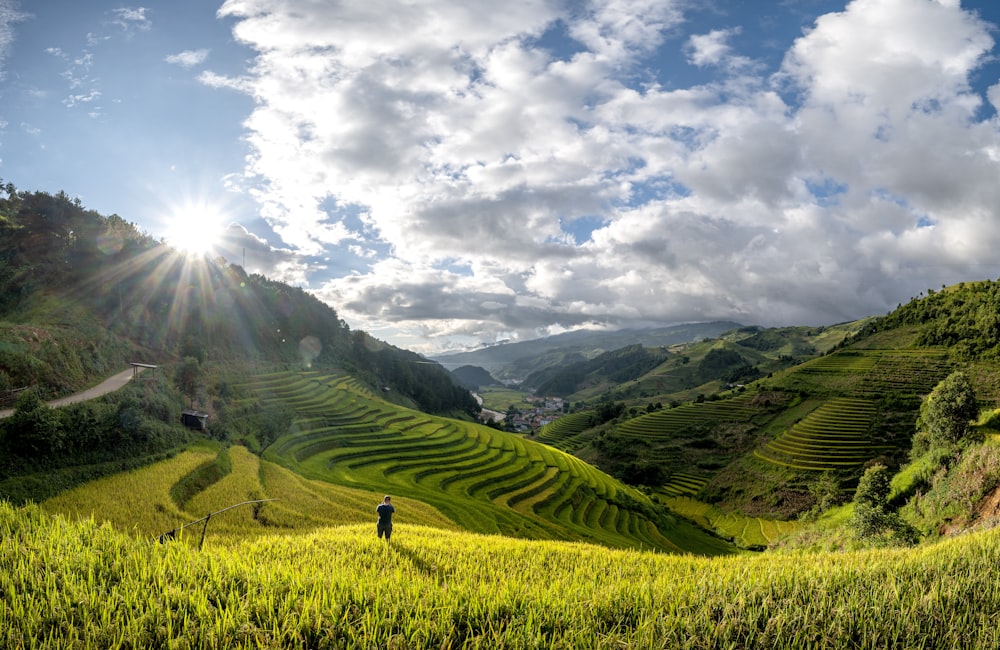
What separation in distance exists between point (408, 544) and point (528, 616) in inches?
303

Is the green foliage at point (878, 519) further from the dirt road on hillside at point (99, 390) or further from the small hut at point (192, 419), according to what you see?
the dirt road on hillside at point (99, 390)

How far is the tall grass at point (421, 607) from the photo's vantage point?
12.1 feet

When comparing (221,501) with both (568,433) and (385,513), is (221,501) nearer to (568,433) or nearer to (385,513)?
(385,513)

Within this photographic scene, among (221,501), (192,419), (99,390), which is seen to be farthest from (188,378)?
(221,501)

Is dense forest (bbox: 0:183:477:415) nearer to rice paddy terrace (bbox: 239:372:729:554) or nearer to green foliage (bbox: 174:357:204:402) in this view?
green foliage (bbox: 174:357:204:402)

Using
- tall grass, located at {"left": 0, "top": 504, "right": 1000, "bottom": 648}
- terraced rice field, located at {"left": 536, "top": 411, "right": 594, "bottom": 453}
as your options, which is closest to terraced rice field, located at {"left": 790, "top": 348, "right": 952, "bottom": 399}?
terraced rice field, located at {"left": 536, "top": 411, "right": 594, "bottom": 453}

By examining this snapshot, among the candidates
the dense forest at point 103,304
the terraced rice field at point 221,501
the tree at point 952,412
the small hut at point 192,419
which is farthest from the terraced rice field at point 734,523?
the dense forest at point 103,304

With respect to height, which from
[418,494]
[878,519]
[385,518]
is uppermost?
[385,518]

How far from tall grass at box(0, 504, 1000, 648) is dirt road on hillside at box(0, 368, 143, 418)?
1050 inches

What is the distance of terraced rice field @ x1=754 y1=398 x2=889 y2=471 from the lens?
62.0 meters

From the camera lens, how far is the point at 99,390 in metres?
30.7

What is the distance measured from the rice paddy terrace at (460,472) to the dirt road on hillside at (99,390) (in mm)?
11688

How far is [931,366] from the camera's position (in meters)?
75.5

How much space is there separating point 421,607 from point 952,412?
147 feet
